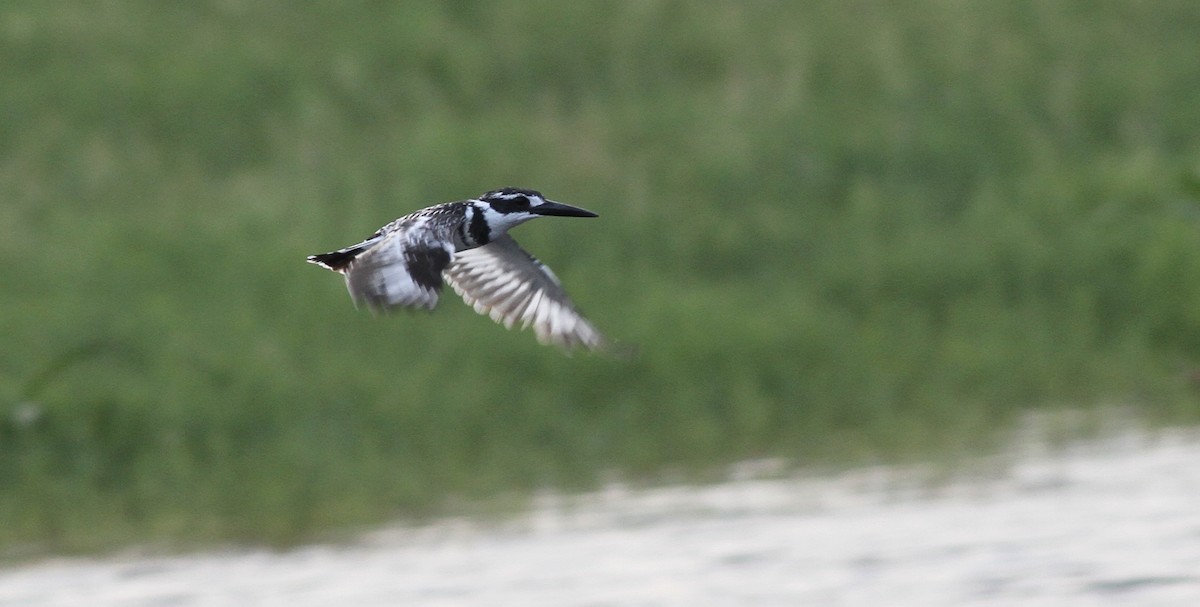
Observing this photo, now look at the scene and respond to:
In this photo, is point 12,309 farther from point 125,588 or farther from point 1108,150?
point 1108,150

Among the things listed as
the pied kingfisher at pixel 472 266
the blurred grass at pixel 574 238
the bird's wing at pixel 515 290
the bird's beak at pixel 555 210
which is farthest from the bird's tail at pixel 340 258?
the blurred grass at pixel 574 238

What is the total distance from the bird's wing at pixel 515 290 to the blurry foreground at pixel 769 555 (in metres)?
2.06

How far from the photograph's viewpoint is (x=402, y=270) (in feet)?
25.5

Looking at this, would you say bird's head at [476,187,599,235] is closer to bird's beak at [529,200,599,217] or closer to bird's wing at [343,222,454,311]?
bird's beak at [529,200,599,217]

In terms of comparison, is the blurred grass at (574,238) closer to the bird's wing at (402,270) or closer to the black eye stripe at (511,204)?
the black eye stripe at (511,204)

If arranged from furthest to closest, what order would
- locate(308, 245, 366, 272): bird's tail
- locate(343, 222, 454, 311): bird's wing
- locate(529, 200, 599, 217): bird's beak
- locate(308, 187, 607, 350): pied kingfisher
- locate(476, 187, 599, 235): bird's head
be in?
locate(529, 200, 599, 217): bird's beak < locate(476, 187, 599, 235): bird's head < locate(308, 245, 366, 272): bird's tail < locate(308, 187, 607, 350): pied kingfisher < locate(343, 222, 454, 311): bird's wing

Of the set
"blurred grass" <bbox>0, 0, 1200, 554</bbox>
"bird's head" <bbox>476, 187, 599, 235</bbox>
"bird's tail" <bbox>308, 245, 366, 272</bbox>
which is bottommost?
"bird's tail" <bbox>308, 245, 366, 272</bbox>

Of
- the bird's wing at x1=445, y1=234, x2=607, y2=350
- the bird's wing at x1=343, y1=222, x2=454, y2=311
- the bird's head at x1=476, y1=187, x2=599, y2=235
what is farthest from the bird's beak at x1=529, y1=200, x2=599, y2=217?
the bird's wing at x1=343, y1=222, x2=454, y2=311

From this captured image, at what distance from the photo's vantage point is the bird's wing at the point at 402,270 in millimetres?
7395

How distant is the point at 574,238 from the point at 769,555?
4457 millimetres

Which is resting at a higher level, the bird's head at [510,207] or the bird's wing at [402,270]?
the bird's head at [510,207]

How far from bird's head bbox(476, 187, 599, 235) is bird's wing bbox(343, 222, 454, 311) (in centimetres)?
34

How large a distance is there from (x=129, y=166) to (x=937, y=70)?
7320mm

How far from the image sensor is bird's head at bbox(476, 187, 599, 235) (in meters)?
8.68
